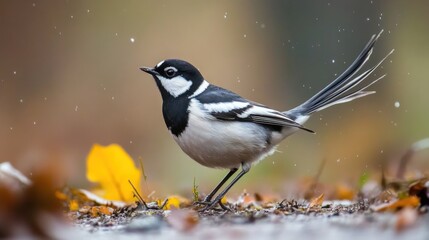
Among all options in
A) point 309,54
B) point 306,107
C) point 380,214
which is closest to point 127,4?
point 309,54

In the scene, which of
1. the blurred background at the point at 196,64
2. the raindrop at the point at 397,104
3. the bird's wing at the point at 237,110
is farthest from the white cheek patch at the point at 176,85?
the raindrop at the point at 397,104

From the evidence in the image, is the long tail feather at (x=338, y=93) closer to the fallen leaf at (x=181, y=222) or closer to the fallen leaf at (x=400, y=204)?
the fallen leaf at (x=400, y=204)

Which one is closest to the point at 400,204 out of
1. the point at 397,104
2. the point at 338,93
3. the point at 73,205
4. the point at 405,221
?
the point at 405,221

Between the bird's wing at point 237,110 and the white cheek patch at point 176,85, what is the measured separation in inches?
6.4

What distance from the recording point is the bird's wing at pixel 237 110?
5.45 m

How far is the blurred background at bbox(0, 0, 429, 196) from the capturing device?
13734 mm

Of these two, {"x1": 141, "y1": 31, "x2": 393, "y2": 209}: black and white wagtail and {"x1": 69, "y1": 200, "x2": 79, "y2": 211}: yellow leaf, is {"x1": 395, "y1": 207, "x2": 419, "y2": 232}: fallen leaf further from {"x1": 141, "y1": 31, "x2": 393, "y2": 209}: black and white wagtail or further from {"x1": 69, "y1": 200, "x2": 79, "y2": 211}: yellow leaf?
{"x1": 69, "y1": 200, "x2": 79, "y2": 211}: yellow leaf

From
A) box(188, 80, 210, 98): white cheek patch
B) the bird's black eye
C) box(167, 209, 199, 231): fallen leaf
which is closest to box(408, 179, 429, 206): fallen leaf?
box(167, 209, 199, 231): fallen leaf

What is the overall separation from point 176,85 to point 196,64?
10.3 meters

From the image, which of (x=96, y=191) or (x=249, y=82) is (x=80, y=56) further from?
(x=96, y=191)

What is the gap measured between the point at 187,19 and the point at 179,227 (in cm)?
1427

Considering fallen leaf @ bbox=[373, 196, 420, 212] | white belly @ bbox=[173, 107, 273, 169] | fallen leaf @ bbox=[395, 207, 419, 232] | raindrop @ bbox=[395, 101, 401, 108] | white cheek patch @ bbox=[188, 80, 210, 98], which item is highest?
white cheek patch @ bbox=[188, 80, 210, 98]

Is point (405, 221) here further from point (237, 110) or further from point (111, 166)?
point (111, 166)

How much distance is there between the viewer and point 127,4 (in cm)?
1847
